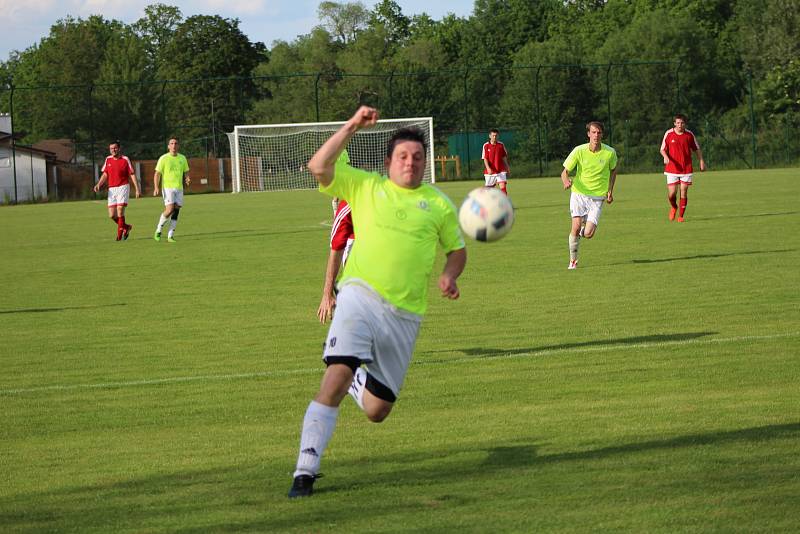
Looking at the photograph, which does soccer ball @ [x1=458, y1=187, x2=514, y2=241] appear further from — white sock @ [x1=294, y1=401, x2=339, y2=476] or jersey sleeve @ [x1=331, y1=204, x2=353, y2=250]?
jersey sleeve @ [x1=331, y1=204, x2=353, y2=250]

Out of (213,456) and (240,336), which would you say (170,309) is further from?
(213,456)

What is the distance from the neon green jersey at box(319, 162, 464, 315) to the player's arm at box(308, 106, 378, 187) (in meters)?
0.14

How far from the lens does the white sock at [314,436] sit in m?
5.75

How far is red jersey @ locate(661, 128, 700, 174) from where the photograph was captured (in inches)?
930

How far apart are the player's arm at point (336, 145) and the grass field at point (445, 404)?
169 centimetres

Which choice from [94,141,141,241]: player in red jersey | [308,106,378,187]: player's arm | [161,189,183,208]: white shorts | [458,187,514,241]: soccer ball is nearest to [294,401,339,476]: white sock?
[308,106,378,187]: player's arm

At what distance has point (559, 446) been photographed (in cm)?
674

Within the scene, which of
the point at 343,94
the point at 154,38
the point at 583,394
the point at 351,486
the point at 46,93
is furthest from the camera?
the point at 154,38

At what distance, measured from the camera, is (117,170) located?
2630 centimetres

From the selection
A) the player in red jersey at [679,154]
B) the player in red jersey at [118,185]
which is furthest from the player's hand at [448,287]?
the player in red jersey at [118,185]

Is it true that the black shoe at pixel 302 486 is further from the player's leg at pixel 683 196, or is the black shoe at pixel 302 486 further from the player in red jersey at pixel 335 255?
the player's leg at pixel 683 196

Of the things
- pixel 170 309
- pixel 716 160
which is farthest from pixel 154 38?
pixel 170 309

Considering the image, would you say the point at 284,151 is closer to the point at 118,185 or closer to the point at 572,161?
the point at 118,185

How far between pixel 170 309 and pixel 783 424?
897cm
